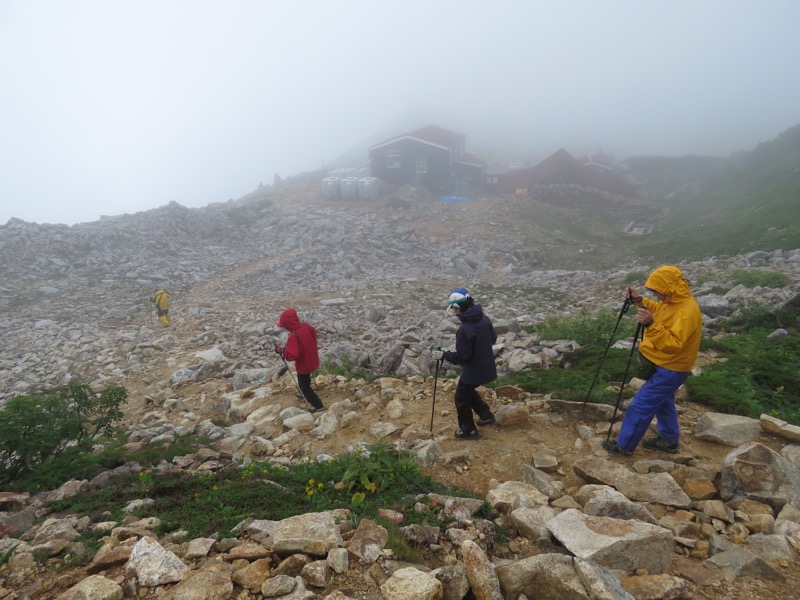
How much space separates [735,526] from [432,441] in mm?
3119

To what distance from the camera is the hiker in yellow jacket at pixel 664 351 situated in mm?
4758

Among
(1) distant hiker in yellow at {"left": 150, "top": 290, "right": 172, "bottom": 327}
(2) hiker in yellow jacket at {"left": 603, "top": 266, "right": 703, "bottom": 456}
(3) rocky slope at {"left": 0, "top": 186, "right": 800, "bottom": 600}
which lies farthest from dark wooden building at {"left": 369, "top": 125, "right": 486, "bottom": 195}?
(2) hiker in yellow jacket at {"left": 603, "top": 266, "right": 703, "bottom": 456}

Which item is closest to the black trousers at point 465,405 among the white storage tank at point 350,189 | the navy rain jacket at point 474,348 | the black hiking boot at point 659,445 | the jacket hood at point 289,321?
the navy rain jacket at point 474,348

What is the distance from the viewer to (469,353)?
224 inches

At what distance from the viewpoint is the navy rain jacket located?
5.69 metres

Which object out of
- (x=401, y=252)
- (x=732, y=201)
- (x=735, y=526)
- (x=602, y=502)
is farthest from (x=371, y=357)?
(x=732, y=201)

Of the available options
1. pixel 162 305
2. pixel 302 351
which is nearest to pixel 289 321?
pixel 302 351

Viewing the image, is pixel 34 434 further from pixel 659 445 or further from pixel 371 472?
pixel 659 445

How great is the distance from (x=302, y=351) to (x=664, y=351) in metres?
5.41

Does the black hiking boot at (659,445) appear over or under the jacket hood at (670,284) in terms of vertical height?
under

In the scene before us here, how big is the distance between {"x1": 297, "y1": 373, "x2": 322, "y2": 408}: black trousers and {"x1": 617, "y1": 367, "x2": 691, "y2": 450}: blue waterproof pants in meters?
4.81

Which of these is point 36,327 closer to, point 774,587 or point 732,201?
point 774,587

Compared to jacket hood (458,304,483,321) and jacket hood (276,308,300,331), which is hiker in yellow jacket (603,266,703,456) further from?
jacket hood (276,308,300,331)

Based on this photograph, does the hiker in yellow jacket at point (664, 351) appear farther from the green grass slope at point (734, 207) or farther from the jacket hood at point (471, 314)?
the green grass slope at point (734, 207)
